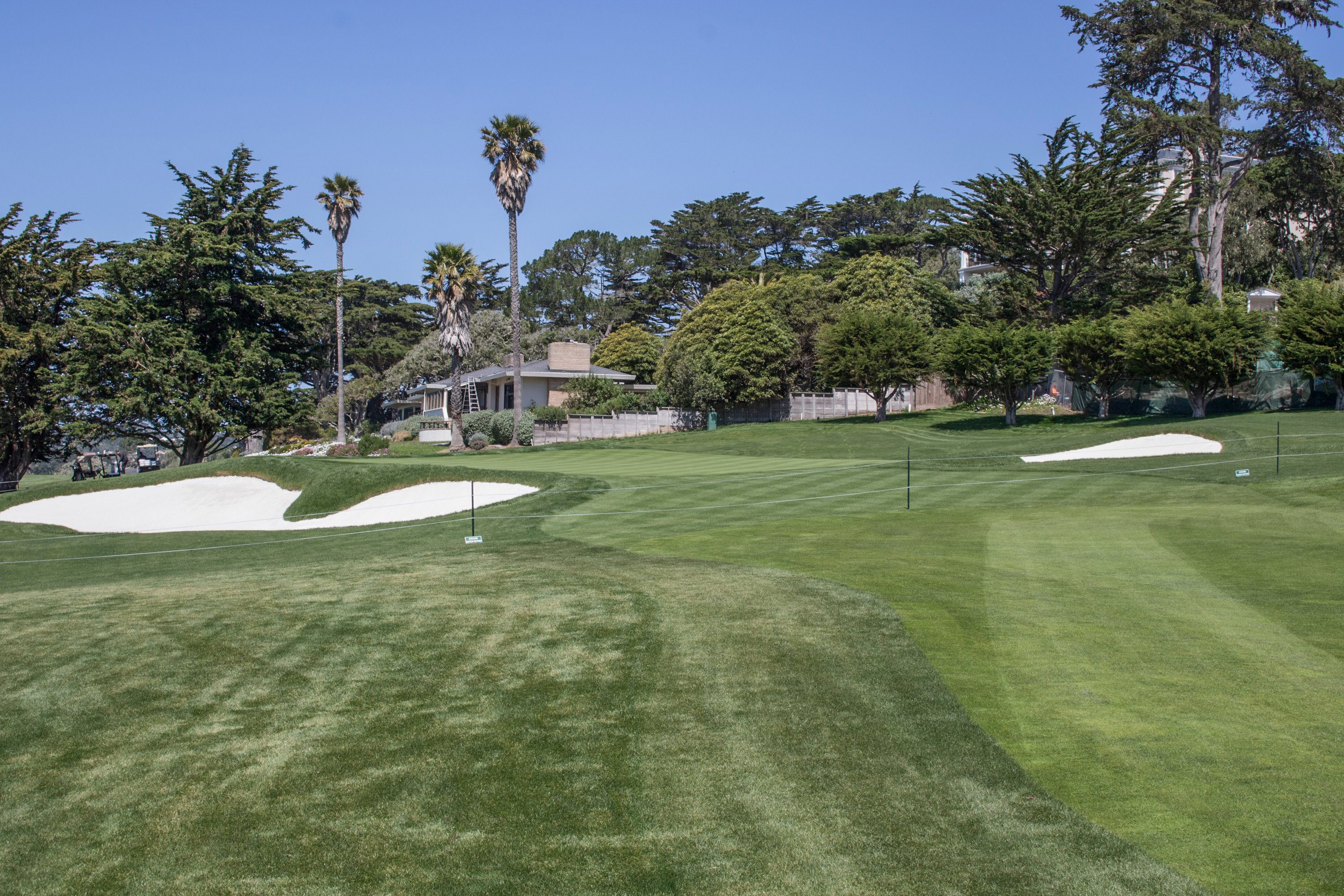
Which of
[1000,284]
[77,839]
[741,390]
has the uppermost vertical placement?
[1000,284]

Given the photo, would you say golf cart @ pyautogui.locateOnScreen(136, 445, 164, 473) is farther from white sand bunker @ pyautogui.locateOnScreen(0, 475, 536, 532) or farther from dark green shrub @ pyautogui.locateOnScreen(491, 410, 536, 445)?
white sand bunker @ pyautogui.locateOnScreen(0, 475, 536, 532)

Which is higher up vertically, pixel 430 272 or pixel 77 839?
pixel 430 272

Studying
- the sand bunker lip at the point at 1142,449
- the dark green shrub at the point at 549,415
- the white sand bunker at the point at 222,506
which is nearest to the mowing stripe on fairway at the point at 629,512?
the white sand bunker at the point at 222,506

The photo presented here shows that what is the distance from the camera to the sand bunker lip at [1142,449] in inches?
1095

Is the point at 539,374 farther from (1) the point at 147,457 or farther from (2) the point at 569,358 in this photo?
(1) the point at 147,457

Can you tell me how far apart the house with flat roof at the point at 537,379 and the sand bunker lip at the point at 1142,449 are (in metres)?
35.2

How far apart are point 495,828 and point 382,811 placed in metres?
0.71

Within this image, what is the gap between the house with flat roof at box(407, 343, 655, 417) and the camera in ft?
200

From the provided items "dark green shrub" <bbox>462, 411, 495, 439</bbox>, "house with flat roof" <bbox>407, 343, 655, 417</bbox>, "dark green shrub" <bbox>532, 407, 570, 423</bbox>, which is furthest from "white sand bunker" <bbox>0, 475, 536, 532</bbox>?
"house with flat roof" <bbox>407, 343, 655, 417</bbox>

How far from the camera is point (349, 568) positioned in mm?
12805

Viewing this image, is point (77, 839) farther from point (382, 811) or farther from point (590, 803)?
point (590, 803)

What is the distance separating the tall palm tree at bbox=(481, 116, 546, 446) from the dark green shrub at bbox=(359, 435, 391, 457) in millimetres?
7085

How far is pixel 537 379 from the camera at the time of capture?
61.3m

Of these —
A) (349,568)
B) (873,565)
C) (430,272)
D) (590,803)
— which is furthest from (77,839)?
(430,272)
